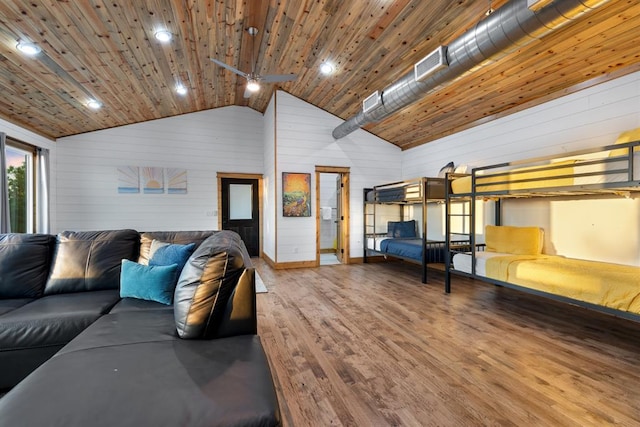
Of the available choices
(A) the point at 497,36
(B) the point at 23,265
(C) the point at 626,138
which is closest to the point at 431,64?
(A) the point at 497,36

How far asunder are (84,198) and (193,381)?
6.79 meters

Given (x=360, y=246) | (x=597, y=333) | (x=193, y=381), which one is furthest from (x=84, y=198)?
(x=597, y=333)

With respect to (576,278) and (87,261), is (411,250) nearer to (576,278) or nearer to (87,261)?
(576,278)

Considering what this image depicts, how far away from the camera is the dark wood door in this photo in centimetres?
730

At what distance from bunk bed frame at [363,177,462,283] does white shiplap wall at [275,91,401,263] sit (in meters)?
0.29

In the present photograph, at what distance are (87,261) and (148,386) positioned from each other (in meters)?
2.01

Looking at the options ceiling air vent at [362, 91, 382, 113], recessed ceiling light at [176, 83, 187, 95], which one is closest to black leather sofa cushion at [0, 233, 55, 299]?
recessed ceiling light at [176, 83, 187, 95]

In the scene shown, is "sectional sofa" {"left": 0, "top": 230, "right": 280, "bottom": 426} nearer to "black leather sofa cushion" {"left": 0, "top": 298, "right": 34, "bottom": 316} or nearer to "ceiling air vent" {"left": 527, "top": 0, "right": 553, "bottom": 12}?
"black leather sofa cushion" {"left": 0, "top": 298, "right": 34, "bottom": 316}

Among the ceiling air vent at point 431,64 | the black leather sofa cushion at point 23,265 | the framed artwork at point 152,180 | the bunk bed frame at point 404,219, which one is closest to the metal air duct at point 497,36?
the ceiling air vent at point 431,64

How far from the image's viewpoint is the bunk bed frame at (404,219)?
195 inches

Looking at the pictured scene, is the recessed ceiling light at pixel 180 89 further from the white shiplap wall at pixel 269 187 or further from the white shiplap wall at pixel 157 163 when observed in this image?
the white shiplap wall at pixel 269 187

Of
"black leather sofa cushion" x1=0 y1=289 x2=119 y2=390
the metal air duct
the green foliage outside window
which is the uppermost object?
the metal air duct

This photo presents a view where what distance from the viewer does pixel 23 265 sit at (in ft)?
7.86

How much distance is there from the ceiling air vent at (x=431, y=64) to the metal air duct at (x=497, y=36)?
5 cm
